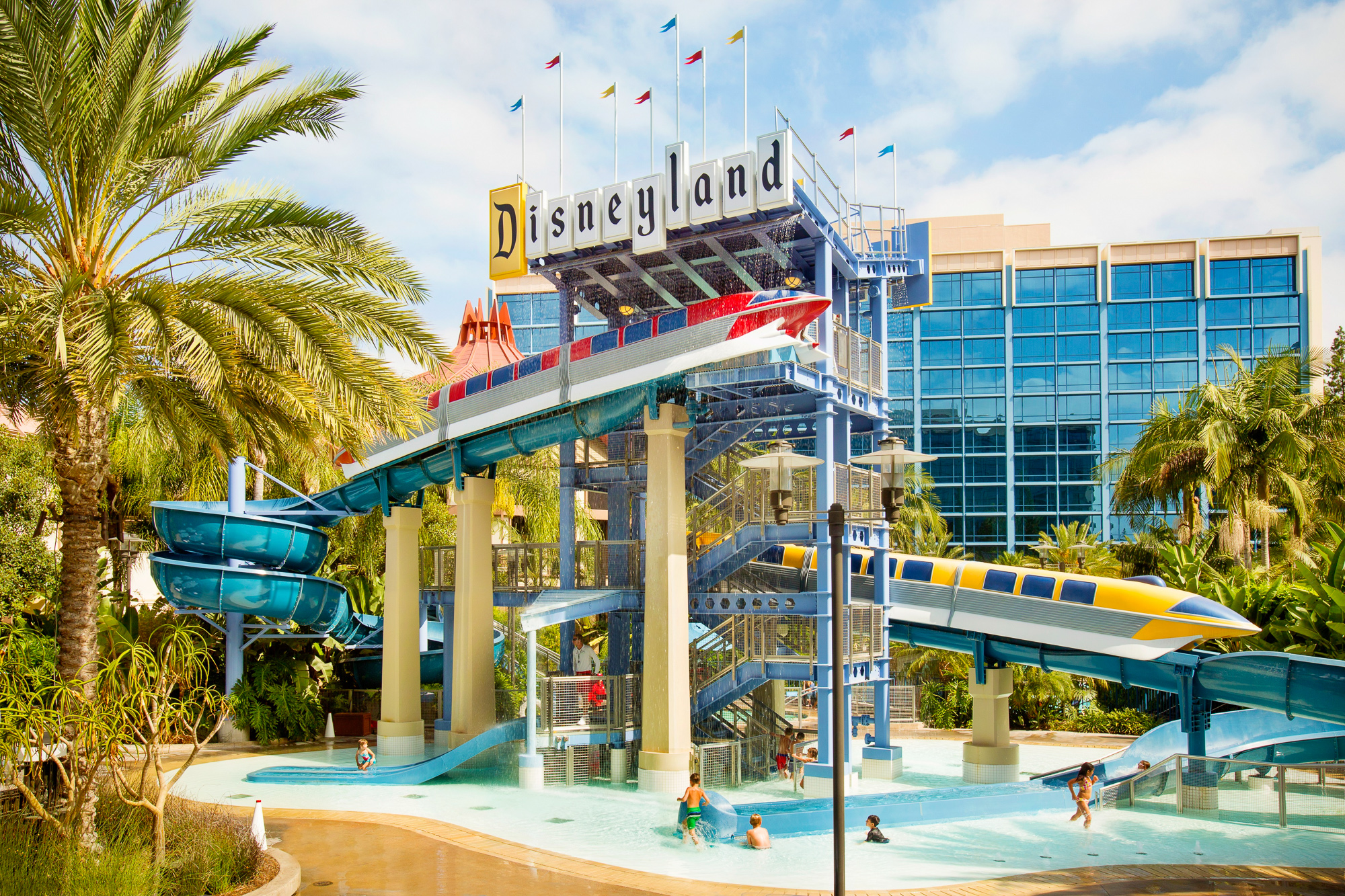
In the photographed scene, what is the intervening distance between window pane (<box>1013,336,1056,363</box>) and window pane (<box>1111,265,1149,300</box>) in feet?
14.5

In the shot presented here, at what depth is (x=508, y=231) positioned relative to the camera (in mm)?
23656

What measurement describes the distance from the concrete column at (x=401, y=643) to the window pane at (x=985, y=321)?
46.1 metres

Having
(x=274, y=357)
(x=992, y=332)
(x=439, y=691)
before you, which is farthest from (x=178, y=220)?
(x=992, y=332)

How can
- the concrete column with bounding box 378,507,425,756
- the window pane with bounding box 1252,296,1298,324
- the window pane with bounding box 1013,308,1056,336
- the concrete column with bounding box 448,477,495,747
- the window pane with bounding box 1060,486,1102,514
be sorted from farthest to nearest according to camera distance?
the window pane with bounding box 1013,308,1056,336 → the window pane with bounding box 1060,486,1102,514 → the window pane with bounding box 1252,296,1298,324 → the concrete column with bounding box 378,507,425,756 → the concrete column with bounding box 448,477,495,747

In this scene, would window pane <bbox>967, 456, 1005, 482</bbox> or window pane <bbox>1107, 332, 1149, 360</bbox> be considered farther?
window pane <bbox>967, 456, 1005, 482</bbox>

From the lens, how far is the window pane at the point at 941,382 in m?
64.6

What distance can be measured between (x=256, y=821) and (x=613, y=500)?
12.2 m

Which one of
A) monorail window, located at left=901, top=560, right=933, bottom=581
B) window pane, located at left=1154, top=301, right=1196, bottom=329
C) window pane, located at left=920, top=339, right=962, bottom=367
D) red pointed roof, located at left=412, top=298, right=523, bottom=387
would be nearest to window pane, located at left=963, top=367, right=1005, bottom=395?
window pane, located at left=920, top=339, right=962, bottom=367

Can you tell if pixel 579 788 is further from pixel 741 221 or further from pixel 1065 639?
pixel 741 221

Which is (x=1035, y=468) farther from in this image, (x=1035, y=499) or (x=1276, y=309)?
(x=1276, y=309)

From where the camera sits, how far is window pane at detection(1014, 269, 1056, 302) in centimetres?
6331

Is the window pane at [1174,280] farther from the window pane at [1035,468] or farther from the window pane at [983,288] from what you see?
the window pane at [1035,468]

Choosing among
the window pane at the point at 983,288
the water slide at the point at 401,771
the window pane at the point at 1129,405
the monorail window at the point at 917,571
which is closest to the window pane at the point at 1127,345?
the window pane at the point at 1129,405

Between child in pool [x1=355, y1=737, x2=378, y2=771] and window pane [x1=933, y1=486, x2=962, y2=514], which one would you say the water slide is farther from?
window pane [x1=933, y1=486, x2=962, y2=514]
